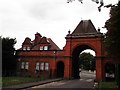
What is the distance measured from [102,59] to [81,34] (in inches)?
287

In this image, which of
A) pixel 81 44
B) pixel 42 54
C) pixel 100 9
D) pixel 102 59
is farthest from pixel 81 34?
pixel 100 9

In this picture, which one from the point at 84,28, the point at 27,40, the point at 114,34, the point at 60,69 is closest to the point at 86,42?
the point at 84,28

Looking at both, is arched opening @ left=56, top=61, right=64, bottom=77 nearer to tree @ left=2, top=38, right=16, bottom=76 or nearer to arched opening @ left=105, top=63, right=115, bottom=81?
tree @ left=2, top=38, right=16, bottom=76

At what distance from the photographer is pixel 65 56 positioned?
50.6 m

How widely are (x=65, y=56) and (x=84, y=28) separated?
8328mm

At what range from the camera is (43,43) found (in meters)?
56.5

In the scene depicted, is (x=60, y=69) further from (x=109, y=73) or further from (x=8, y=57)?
(x=109, y=73)

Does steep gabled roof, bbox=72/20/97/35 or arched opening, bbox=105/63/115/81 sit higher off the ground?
steep gabled roof, bbox=72/20/97/35

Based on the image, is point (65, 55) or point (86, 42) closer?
point (86, 42)

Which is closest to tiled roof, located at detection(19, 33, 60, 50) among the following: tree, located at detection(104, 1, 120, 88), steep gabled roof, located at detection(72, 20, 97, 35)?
steep gabled roof, located at detection(72, 20, 97, 35)

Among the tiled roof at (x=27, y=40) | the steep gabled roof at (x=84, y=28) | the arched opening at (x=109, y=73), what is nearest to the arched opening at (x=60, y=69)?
the steep gabled roof at (x=84, y=28)

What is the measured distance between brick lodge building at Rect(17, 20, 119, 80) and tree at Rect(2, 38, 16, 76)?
12.0 ft

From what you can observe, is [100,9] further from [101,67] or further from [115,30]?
[101,67]

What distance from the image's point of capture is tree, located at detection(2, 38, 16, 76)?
48734mm
